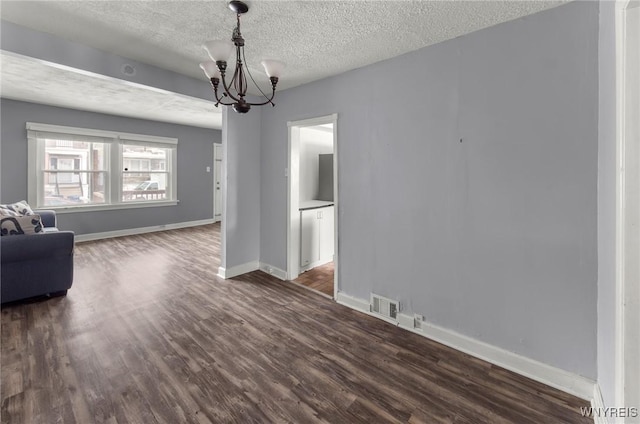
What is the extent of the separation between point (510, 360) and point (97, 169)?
24.5 feet

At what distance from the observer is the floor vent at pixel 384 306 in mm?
2707

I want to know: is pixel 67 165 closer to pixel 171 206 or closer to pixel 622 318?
pixel 171 206

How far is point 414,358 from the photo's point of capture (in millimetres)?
2184

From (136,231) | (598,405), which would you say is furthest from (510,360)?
(136,231)

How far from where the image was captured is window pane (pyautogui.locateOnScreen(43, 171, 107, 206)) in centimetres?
551

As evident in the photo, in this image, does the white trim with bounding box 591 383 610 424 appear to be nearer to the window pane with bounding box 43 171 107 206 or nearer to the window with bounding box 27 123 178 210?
the window with bounding box 27 123 178 210

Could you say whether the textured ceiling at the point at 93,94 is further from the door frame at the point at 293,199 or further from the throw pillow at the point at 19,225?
the throw pillow at the point at 19,225

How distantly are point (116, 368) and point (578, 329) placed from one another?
309 cm

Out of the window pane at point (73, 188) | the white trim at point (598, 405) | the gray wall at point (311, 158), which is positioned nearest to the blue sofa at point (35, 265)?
the gray wall at point (311, 158)

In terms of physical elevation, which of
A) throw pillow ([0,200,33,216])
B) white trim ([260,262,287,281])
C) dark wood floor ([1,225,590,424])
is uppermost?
throw pillow ([0,200,33,216])

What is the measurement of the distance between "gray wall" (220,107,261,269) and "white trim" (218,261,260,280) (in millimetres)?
41

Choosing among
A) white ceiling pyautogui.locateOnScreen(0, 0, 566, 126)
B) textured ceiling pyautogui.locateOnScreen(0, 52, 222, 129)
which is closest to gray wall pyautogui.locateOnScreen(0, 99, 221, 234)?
textured ceiling pyautogui.locateOnScreen(0, 52, 222, 129)

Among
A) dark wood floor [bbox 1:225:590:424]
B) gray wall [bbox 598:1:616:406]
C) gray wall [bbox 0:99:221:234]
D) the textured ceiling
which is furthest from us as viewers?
gray wall [bbox 0:99:221:234]

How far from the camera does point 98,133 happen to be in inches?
229
